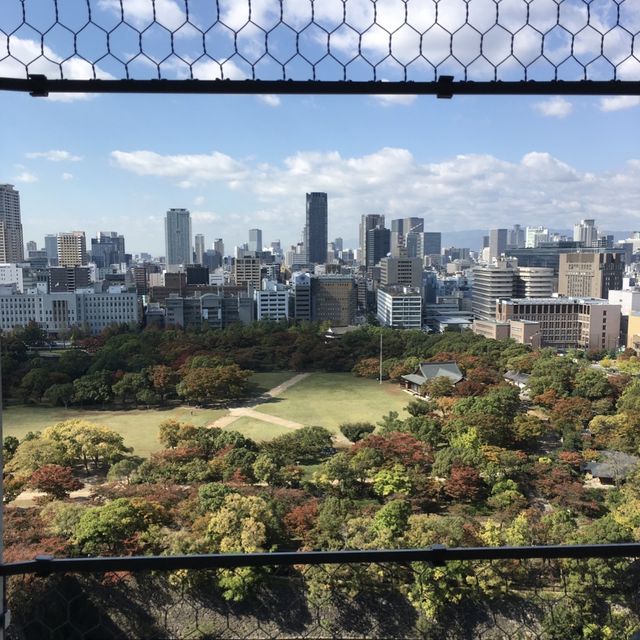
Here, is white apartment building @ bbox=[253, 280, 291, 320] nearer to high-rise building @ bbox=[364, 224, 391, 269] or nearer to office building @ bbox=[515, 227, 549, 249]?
high-rise building @ bbox=[364, 224, 391, 269]

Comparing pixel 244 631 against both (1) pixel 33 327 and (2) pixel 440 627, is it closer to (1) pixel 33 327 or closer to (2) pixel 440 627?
(2) pixel 440 627

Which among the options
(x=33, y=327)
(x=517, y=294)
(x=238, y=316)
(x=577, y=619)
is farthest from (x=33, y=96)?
(x=517, y=294)

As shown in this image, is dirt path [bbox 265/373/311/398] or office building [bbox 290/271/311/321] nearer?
dirt path [bbox 265/373/311/398]

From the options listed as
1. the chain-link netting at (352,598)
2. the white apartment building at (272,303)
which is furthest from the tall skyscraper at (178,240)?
the chain-link netting at (352,598)

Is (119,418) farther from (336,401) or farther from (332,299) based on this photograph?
(332,299)

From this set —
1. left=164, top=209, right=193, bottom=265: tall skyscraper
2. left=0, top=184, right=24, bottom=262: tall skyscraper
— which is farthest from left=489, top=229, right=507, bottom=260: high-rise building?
left=0, top=184, right=24, bottom=262: tall skyscraper

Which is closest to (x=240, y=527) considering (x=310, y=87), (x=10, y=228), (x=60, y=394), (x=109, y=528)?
(x=109, y=528)
